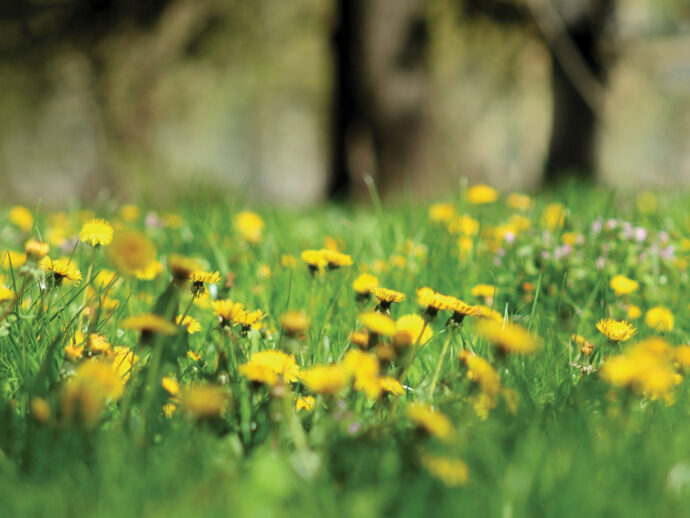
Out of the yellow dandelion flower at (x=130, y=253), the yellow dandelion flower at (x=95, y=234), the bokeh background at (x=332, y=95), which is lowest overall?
the bokeh background at (x=332, y=95)

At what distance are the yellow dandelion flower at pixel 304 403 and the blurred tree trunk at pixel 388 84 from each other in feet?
10.7

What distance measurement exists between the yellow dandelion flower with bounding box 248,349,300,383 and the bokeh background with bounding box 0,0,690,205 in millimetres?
3390

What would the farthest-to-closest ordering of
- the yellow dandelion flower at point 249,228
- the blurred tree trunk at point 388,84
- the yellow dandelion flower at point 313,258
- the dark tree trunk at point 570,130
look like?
the dark tree trunk at point 570,130, the blurred tree trunk at point 388,84, the yellow dandelion flower at point 249,228, the yellow dandelion flower at point 313,258

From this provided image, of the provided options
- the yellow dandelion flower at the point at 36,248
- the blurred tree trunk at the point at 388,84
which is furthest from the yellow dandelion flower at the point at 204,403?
the blurred tree trunk at the point at 388,84

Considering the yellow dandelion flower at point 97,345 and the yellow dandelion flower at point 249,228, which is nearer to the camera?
the yellow dandelion flower at point 97,345

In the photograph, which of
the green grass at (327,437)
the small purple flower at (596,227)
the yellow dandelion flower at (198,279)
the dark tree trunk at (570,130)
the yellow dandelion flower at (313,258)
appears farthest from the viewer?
the dark tree trunk at (570,130)

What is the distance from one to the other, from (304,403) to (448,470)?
31 cm

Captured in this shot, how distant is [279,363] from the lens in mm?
967

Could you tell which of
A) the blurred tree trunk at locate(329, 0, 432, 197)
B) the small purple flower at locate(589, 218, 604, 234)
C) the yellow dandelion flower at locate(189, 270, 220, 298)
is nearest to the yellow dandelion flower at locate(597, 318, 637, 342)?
the yellow dandelion flower at locate(189, 270, 220, 298)

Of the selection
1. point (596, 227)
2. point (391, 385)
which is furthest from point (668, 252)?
point (391, 385)

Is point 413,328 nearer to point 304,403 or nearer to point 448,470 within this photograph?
point 304,403

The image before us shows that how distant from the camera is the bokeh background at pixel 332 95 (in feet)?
14.4

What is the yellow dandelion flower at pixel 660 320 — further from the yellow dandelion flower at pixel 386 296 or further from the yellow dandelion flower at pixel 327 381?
the yellow dandelion flower at pixel 327 381

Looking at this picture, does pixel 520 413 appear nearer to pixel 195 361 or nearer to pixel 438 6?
pixel 195 361
